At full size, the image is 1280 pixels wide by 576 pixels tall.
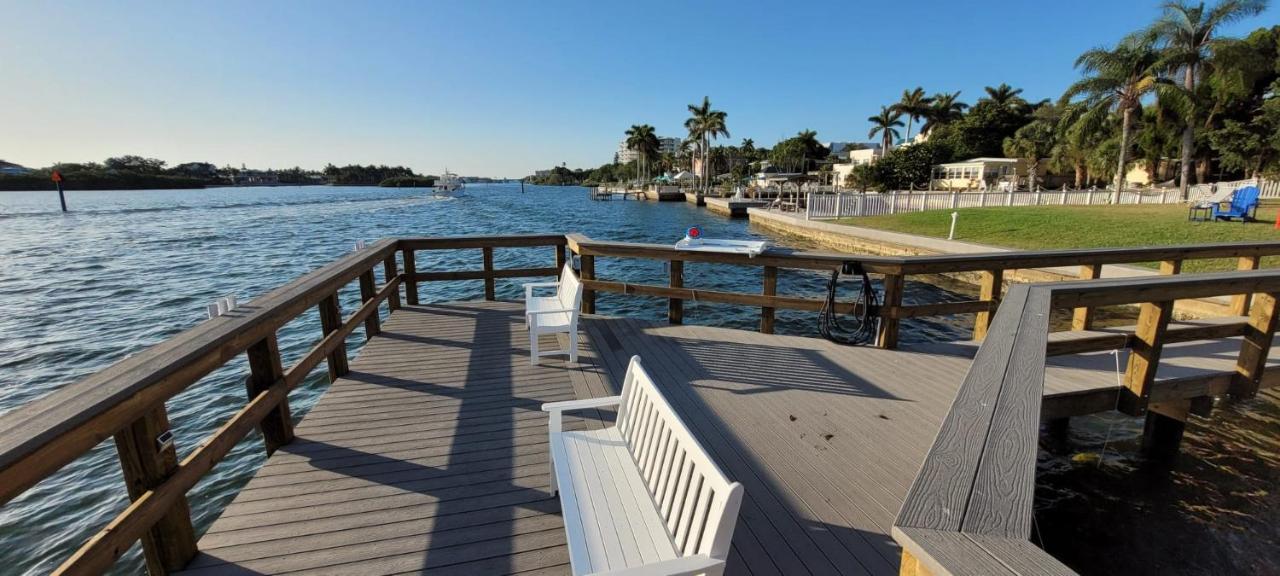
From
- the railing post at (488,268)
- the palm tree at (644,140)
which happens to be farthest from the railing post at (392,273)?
the palm tree at (644,140)

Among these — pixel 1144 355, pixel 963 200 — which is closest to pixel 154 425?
pixel 1144 355

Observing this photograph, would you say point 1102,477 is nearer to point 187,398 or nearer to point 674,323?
point 674,323

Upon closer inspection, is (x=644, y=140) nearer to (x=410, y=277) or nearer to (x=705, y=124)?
(x=705, y=124)

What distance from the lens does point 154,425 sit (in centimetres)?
216

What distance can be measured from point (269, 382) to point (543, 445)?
171cm

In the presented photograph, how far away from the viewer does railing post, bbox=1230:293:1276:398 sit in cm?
396

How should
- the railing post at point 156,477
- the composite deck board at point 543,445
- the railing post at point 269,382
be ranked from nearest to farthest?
the railing post at point 156,477
the composite deck board at point 543,445
the railing post at point 269,382

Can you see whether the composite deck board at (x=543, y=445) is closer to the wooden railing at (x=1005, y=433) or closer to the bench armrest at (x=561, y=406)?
the bench armrest at (x=561, y=406)

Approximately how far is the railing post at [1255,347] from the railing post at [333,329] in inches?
279

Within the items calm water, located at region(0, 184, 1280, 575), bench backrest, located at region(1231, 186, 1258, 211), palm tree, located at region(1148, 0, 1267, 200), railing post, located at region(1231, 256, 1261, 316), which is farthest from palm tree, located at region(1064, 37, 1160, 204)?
railing post, located at region(1231, 256, 1261, 316)

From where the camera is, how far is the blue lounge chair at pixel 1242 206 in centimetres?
1363

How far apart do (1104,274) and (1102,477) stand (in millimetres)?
8787

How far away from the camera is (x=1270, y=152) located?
2625cm

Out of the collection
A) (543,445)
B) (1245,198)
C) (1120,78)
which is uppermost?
(1120,78)
